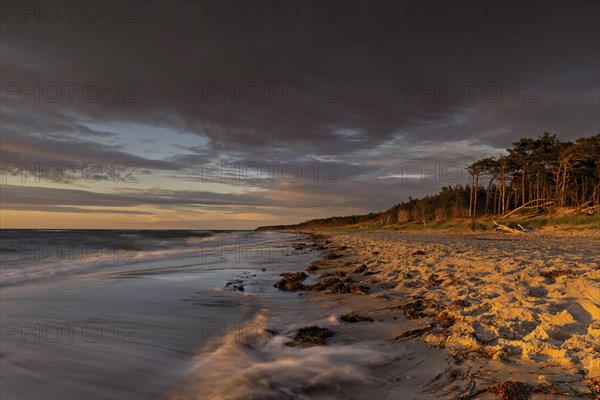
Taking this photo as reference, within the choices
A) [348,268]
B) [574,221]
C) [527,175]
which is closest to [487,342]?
[348,268]

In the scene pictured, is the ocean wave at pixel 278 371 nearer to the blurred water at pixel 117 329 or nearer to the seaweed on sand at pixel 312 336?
the seaweed on sand at pixel 312 336

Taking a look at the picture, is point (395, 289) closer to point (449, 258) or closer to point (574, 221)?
point (449, 258)

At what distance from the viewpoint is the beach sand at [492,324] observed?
315cm

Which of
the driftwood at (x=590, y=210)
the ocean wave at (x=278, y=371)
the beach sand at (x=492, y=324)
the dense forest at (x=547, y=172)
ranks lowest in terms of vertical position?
the ocean wave at (x=278, y=371)

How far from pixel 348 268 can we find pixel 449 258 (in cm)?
326

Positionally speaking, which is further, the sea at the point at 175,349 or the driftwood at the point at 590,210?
the driftwood at the point at 590,210

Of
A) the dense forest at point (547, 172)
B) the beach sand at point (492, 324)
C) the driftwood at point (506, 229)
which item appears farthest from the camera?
the dense forest at point (547, 172)

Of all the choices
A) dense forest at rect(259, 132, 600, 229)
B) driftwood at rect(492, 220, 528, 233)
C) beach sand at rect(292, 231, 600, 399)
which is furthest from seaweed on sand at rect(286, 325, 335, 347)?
dense forest at rect(259, 132, 600, 229)

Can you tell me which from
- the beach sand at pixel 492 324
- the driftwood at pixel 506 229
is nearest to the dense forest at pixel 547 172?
the driftwood at pixel 506 229

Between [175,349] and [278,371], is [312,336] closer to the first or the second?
[278,371]

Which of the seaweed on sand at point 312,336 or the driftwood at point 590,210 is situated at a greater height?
the driftwood at point 590,210

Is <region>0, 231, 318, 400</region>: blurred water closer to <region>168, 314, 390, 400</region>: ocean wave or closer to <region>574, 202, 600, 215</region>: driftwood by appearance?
<region>168, 314, 390, 400</region>: ocean wave

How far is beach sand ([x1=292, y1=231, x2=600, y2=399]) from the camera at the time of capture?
10.3 ft

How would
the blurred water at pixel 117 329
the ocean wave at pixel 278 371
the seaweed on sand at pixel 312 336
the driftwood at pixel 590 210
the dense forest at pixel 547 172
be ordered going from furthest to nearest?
the dense forest at pixel 547 172, the driftwood at pixel 590 210, the seaweed on sand at pixel 312 336, the blurred water at pixel 117 329, the ocean wave at pixel 278 371
